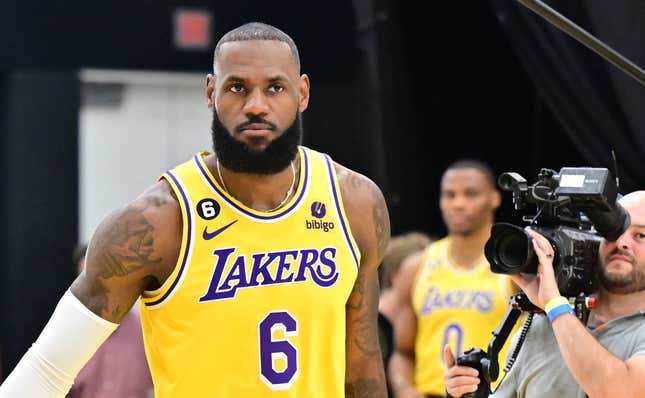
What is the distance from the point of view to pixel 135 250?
3.36m

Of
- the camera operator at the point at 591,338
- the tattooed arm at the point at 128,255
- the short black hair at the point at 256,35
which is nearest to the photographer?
the tattooed arm at the point at 128,255

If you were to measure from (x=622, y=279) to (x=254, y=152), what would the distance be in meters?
1.30

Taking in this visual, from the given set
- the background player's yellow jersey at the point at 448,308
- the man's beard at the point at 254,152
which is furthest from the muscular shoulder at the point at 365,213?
the background player's yellow jersey at the point at 448,308

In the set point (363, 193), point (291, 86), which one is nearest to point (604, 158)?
point (363, 193)

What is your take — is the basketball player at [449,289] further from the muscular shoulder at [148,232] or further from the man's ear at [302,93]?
the muscular shoulder at [148,232]

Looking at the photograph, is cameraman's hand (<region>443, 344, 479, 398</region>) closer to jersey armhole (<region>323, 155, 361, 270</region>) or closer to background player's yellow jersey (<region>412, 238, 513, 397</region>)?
jersey armhole (<region>323, 155, 361, 270</region>)

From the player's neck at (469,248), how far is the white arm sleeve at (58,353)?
351cm

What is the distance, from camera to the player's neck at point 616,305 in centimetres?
→ 402

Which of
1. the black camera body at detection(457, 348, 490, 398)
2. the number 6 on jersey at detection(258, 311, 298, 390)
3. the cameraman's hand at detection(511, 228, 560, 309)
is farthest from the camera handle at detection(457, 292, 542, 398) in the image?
the number 6 on jersey at detection(258, 311, 298, 390)

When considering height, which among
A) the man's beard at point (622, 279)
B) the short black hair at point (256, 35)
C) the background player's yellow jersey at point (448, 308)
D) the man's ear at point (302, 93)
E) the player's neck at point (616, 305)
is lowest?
the background player's yellow jersey at point (448, 308)

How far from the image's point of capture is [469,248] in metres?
6.68

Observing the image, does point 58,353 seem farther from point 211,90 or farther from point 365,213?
point 365,213

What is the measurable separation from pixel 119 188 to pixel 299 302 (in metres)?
6.42

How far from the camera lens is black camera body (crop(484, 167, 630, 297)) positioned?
12.5 feet
